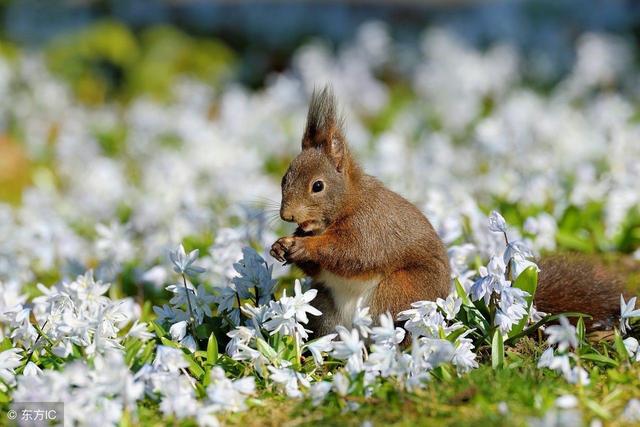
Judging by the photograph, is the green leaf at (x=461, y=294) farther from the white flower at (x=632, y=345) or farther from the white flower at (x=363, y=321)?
the white flower at (x=632, y=345)

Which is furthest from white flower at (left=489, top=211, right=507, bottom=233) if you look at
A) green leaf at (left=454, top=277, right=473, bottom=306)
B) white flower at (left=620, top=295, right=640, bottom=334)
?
white flower at (left=620, top=295, right=640, bottom=334)

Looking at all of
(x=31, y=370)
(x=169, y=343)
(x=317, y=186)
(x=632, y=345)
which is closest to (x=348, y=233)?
(x=317, y=186)

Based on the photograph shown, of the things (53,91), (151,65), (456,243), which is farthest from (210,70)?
(456,243)

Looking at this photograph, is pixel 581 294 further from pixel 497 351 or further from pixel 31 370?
pixel 31 370

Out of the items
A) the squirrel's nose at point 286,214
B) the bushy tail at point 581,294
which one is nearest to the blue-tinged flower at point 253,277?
the squirrel's nose at point 286,214

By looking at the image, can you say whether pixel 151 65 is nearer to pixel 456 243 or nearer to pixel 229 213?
pixel 229 213
